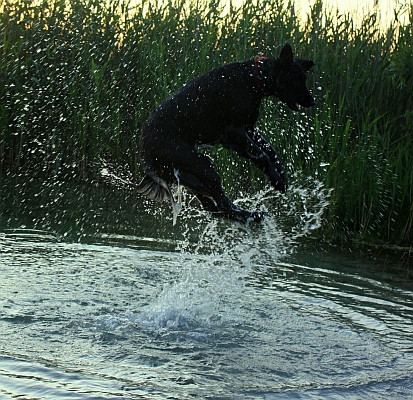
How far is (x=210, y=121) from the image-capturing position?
5.05 m

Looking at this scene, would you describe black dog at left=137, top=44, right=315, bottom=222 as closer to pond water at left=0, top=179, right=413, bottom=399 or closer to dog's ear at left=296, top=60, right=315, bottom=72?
dog's ear at left=296, top=60, right=315, bottom=72

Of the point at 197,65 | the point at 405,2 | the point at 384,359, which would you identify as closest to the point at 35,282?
the point at 384,359

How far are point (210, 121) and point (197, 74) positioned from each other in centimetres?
363

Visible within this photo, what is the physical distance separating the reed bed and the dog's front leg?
1.90 meters

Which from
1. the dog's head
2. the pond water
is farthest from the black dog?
the pond water

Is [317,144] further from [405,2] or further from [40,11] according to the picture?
[40,11]

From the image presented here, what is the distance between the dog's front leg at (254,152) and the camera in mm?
5051

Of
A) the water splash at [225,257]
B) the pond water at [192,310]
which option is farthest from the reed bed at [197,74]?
the pond water at [192,310]

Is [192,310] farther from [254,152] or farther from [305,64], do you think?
[305,64]

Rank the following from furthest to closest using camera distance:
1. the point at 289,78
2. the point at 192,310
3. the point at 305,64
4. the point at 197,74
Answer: the point at 197,74 < the point at 305,64 < the point at 289,78 < the point at 192,310

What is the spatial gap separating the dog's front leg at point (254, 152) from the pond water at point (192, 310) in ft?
1.64

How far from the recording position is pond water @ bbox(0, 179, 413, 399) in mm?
3623

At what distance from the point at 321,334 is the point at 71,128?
5.61 metres

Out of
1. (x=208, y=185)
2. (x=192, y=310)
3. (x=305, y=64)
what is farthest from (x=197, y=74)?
(x=192, y=310)
